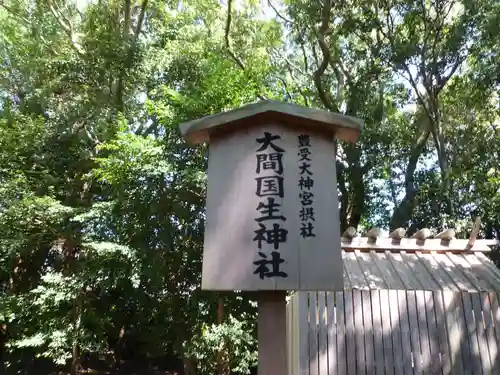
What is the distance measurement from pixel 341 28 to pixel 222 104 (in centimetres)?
342

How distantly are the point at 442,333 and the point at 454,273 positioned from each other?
87 centimetres

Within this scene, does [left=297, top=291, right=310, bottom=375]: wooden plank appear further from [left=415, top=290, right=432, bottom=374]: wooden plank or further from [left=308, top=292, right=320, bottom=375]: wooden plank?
[left=415, top=290, right=432, bottom=374]: wooden plank

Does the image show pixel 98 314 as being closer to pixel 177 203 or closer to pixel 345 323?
pixel 177 203

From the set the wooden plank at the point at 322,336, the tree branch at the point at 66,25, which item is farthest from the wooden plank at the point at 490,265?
the tree branch at the point at 66,25

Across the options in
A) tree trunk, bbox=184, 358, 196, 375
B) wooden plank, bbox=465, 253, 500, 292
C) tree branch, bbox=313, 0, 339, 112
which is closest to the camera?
wooden plank, bbox=465, 253, 500, 292

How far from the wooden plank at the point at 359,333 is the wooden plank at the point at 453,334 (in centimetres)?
91

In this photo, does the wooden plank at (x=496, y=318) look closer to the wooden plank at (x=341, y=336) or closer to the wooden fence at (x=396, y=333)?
the wooden fence at (x=396, y=333)

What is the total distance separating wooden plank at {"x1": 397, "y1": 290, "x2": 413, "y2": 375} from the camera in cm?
405

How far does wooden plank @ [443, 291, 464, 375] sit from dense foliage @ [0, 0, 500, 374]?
315cm

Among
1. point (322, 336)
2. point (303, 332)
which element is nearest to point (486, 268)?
point (322, 336)

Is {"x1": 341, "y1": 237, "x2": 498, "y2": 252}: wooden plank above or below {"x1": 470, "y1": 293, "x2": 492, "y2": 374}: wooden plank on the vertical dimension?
above

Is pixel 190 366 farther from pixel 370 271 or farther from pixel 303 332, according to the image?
pixel 370 271

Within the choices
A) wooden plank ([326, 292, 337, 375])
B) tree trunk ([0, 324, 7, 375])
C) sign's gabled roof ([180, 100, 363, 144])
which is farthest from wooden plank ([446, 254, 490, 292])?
tree trunk ([0, 324, 7, 375])

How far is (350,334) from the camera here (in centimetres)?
416
